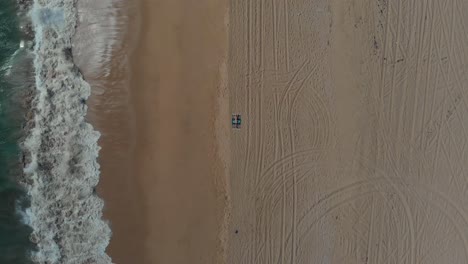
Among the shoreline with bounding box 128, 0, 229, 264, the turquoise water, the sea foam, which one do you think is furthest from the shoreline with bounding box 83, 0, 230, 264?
the turquoise water

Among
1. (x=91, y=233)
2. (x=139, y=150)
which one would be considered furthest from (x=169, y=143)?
(x=91, y=233)

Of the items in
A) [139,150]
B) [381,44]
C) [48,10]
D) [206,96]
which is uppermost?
[48,10]

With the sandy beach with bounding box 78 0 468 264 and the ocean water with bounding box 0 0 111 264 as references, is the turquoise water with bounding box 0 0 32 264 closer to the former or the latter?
the ocean water with bounding box 0 0 111 264

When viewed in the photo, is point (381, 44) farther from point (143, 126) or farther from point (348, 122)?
point (143, 126)

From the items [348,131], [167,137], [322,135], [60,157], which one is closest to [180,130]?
[167,137]

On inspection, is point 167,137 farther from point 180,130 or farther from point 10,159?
point 10,159

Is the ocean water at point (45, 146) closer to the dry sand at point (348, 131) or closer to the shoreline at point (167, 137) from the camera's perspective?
the shoreline at point (167, 137)

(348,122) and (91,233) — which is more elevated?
(348,122)
